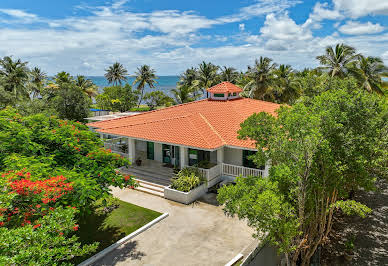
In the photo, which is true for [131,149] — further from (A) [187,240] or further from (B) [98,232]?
(A) [187,240]

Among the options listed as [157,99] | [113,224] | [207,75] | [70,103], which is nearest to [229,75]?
[207,75]

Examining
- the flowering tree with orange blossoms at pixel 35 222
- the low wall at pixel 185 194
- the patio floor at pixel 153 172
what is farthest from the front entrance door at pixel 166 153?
the flowering tree with orange blossoms at pixel 35 222

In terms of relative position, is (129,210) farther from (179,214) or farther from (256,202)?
(256,202)

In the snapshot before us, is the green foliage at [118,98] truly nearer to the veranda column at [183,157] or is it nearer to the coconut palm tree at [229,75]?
the coconut palm tree at [229,75]

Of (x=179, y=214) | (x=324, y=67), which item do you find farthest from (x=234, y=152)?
(x=324, y=67)

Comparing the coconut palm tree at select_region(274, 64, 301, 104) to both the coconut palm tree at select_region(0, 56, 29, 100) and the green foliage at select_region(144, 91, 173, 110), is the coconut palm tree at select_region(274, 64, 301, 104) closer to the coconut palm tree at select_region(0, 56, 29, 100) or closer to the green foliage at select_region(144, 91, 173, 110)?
the green foliage at select_region(144, 91, 173, 110)
